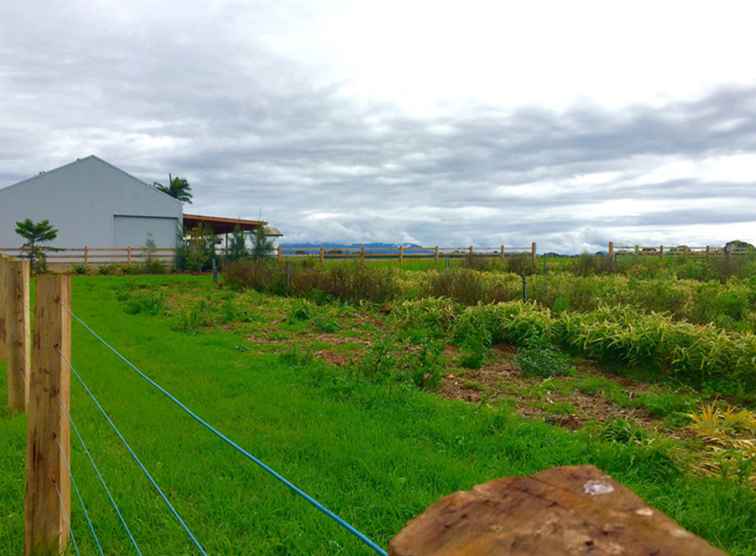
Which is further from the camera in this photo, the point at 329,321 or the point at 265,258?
the point at 265,258

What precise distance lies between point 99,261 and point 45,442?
34028mm

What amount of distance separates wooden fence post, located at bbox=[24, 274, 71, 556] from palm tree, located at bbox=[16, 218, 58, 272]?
95.3ft

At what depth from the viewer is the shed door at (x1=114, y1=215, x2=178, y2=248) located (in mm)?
36031

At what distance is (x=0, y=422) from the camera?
5754mm

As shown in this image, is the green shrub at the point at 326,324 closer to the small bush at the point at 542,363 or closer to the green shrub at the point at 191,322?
the green shrub at the point at 191,322

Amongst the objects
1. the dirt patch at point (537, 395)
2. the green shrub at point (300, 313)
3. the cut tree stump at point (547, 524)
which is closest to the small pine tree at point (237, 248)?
the green shrub at point (300, 313)

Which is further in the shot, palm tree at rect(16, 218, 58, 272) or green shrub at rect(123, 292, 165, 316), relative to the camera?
palm tree at rect(16, 218, 58, 272)

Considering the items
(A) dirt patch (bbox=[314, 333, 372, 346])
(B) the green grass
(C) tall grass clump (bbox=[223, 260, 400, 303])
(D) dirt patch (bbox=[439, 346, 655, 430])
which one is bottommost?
(B) the green grass

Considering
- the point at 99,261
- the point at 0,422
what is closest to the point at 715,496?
the point at 0,422

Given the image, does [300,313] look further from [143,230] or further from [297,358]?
[143,230]

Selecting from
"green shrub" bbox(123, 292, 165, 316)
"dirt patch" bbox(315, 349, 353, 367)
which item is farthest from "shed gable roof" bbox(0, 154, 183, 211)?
"dirt patch" bbox(315, 349, 353, 367)

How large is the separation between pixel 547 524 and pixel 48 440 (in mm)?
3111

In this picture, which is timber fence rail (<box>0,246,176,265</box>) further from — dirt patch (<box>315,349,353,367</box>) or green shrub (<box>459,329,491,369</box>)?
green shrub (<box>459,329,491,369</box>)

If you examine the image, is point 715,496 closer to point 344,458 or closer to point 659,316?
point 344,458
